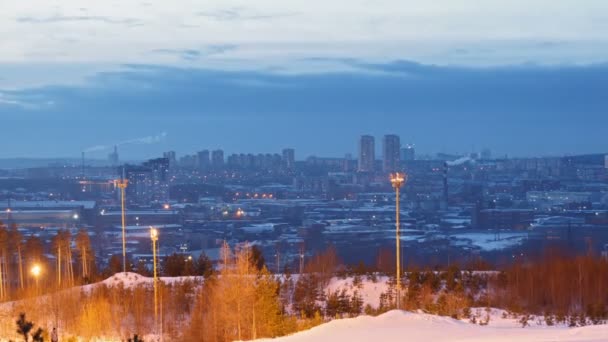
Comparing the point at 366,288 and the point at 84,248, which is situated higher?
the point at 84,248

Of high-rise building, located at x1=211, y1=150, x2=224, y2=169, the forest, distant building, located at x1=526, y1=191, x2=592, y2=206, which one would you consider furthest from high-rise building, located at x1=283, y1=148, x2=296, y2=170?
the forest

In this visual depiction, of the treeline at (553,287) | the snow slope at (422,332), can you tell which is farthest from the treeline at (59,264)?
the snow slope at (422,332)

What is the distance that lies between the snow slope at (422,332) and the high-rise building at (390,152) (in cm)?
6264

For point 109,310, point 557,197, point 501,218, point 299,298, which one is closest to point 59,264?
point 109,310

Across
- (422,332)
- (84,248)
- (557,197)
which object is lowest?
(422,332)

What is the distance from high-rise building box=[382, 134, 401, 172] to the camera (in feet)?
276

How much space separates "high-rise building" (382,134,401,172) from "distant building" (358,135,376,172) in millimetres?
2580

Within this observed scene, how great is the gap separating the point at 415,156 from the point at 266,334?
230ft

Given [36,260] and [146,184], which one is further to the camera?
[146,184]

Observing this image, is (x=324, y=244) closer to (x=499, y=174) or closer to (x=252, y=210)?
(x=252, y=210)

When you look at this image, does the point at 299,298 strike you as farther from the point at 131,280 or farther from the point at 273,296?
the point at 273,296

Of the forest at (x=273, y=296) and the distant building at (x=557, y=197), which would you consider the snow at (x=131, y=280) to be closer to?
the forest at (x=273, y=296)

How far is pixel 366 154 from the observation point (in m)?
89.6

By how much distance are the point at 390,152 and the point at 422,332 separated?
66038 millimetres
